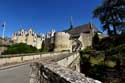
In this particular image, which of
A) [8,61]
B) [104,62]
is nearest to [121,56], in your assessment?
[104,62]

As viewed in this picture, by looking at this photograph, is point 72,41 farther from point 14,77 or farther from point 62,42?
point 14,77

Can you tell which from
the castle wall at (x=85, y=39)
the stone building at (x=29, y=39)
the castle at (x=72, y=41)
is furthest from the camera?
the stone building at (x=29, y=39)

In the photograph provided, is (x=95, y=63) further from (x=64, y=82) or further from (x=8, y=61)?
(x=64, y=82)

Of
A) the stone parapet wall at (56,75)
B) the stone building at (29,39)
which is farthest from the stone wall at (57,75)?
the stone building at (29,39)

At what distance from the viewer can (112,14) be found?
44.2 m

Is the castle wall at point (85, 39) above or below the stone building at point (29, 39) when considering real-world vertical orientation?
below

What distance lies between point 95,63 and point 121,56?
4.10 metres

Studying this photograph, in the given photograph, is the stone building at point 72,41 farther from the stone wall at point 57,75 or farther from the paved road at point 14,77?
the stone wall at point 57,75

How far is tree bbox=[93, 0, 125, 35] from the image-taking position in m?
43.1

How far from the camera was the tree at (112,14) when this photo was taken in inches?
1697

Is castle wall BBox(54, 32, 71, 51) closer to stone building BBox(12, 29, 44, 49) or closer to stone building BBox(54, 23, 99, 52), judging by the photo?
stone building BBox(54, 23, 99, 52)

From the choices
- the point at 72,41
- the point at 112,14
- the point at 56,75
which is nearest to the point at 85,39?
the point at 72,41

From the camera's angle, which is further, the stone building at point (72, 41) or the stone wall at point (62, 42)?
the stone wall at point (62, 42)

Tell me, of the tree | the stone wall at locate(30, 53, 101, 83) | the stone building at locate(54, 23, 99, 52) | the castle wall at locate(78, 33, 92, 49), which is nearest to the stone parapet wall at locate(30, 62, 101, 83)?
the stone wall at locate(30, 53, 101, 83)
